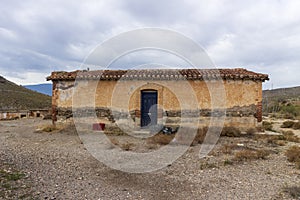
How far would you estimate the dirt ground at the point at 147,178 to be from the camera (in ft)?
14.4

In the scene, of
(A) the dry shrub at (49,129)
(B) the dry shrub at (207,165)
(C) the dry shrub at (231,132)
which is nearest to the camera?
(B) the dry shrub at (207,165)

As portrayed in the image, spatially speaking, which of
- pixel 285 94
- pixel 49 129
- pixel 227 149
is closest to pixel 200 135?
pixel 227 149

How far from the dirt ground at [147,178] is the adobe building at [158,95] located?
4.08 metres

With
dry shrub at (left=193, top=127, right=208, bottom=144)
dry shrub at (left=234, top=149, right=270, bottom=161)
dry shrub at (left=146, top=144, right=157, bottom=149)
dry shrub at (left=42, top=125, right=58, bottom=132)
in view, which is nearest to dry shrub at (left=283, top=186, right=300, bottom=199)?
dry shrub at (left=234, top=149, right=270, bottom=161)

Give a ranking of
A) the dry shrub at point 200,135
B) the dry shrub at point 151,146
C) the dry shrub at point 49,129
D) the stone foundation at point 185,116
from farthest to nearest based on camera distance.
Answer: the dry shrub at point 49,129 < the stone foundation at point 185,116 < the dry shrub at point 200,135 < the dry shrub at point 151,146

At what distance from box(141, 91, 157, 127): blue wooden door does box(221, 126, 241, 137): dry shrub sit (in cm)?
341

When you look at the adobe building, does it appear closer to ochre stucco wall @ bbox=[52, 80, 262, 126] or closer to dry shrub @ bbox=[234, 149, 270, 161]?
ochre stucco wall @ bbox=[52, 80, 262, 126]

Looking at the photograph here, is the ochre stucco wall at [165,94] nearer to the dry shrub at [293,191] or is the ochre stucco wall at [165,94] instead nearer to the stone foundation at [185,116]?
the stone foundation at [185,116]

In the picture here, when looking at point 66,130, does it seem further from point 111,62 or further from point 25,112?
point 25,112

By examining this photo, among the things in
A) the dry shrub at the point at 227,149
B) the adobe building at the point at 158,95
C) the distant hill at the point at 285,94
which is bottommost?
Result: the dry shrub at the point at 227,149

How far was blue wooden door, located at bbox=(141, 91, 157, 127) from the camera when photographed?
12.6 m

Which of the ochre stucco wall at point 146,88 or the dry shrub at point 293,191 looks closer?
the dry shrub at point 293,191

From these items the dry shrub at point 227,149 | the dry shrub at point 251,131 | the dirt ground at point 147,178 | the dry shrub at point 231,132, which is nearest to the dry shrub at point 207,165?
the dirt ground at point 147,178

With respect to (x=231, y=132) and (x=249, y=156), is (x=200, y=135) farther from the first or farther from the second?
(x=249, y=156)
